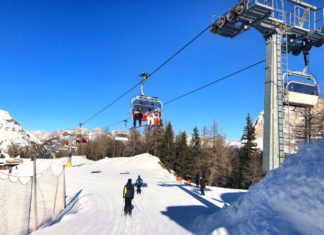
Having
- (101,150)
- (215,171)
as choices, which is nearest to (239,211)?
(215,171)

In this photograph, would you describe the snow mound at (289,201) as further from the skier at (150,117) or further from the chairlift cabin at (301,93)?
the skier at (150,117)

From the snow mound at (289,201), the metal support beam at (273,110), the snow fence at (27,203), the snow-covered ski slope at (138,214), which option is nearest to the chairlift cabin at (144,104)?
the snow-covered ski slope at (138,214)

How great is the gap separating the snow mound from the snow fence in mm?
6963

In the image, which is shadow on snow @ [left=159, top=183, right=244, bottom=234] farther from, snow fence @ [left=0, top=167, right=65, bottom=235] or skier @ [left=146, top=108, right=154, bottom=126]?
skier @ [left=146, top=108, right=154, bottom=126]

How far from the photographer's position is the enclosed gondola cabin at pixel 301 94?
51.0 ft

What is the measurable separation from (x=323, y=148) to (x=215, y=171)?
61.1 metres

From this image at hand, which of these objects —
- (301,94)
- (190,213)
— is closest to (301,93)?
(301,94)

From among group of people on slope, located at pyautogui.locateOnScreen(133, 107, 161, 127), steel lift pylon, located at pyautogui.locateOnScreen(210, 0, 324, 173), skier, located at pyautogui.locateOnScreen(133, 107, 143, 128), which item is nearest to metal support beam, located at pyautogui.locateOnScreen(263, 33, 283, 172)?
steel lift pylon, located at pyautogui.locateOnScreen(210, 0, 324, 173)

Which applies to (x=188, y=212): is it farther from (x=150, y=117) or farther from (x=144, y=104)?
(x=144, y=104)

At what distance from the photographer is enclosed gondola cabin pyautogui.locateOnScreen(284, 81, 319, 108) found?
1555 centimetres

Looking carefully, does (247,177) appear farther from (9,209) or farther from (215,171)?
(9,209)

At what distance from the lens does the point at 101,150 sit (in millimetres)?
119875

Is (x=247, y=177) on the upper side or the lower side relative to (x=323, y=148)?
lower

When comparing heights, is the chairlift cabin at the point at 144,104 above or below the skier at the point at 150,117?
above
